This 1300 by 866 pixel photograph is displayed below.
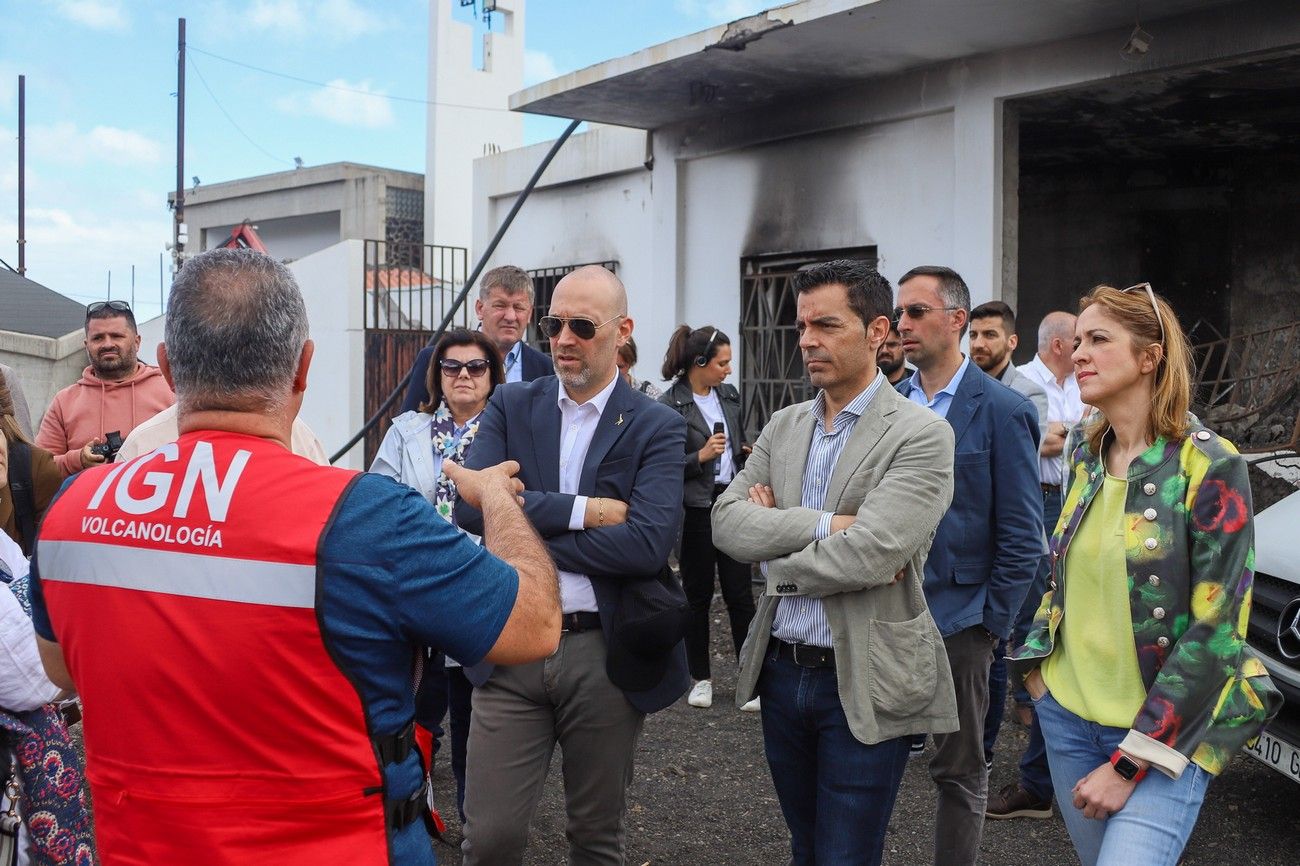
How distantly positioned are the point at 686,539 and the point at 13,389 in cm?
357

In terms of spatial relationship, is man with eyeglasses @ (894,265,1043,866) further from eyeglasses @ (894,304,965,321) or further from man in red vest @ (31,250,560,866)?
man in red vest @ (31,250,560,866)

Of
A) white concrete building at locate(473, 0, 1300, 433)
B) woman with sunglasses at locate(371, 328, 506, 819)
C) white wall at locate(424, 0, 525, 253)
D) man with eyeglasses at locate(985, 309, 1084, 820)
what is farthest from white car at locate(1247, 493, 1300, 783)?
white wall at locate(424, 0, 525, 253)

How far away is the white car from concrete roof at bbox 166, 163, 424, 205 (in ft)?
84.2

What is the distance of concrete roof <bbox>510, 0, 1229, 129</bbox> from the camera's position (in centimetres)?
745

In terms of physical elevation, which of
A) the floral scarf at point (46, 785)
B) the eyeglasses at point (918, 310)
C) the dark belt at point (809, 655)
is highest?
the eyeglasses at point (918, 310)

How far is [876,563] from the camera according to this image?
9.83 feet

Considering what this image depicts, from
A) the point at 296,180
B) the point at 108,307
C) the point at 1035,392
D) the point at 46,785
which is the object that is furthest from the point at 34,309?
the point at 46,785

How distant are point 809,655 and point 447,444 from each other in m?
2.09

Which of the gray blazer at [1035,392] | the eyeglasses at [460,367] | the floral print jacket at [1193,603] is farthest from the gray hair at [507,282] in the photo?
the floral print jacket at [1193,603]

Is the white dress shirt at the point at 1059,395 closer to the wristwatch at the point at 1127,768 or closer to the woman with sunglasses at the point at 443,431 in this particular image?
the woman with sunglasses at the point at 443,431

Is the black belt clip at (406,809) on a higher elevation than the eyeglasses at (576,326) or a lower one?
lower

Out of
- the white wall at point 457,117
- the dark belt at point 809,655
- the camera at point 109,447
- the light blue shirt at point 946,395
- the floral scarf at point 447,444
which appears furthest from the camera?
the white wall at point 457,117

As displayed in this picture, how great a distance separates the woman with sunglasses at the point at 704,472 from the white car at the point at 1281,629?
2675mm

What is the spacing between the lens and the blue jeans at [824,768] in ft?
9.95
